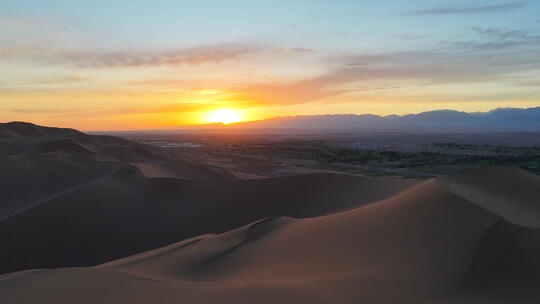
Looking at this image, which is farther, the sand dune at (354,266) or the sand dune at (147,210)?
the sand dune at (147,210)

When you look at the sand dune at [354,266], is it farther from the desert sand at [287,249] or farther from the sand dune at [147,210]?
the sand dune at [147,210]

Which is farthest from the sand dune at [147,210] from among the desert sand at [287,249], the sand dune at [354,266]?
the sand dune at [354,266]

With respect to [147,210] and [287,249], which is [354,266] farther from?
[147,210]

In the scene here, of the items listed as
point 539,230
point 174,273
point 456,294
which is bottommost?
point 174,273

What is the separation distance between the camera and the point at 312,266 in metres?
5.16

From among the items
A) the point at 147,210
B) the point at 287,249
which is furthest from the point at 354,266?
the point at 147,210

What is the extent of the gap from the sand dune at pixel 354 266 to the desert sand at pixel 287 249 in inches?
0.8

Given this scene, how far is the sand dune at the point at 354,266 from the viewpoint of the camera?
3.87 m

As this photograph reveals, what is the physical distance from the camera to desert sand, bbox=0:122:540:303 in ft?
13.0

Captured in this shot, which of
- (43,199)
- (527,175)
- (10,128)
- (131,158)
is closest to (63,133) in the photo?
(10,128)

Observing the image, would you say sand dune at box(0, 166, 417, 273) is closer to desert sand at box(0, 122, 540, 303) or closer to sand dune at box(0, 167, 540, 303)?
desert sand at box(0, 122, 540, 303)

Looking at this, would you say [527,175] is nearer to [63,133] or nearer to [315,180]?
[315,180]

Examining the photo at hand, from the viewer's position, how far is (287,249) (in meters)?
6.21

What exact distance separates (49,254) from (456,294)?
899cm
